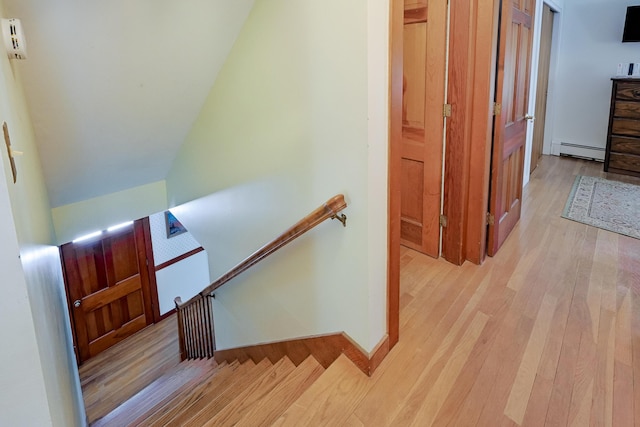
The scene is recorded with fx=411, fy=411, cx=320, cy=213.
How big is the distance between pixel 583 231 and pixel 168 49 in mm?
3310

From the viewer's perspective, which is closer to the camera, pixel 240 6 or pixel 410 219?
pixel 240 6

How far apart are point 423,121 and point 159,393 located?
3.13 meters

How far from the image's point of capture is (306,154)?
202 centimetres

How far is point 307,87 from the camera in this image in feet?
6.22

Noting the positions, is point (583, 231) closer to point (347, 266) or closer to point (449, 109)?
point (449, 109)

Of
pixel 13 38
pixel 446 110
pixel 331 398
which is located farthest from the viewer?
pixel 446 110

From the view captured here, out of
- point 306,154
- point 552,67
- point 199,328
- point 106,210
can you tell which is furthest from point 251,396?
point 552,67

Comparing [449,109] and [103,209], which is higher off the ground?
[449,109]

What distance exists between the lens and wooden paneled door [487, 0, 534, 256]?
256cm

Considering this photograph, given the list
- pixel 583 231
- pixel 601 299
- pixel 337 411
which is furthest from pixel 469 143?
pixel 337 411

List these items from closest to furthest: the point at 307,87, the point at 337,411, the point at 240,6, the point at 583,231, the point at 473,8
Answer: the point at 337,411 → the point at 307,87 → the point at 240,6 → the point at 473,8 → the point at 583,231

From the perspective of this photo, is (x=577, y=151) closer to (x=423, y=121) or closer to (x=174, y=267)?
(x=423, y=121)

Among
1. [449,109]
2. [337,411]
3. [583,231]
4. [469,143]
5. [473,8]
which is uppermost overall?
[473,8]

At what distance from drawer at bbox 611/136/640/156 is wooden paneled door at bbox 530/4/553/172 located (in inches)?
31.3
